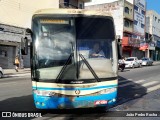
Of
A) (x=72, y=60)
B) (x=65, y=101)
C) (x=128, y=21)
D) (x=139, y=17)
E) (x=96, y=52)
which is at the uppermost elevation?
(x=139, y=17)

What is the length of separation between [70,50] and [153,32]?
63.9 m

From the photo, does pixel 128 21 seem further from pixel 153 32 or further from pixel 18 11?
pixel 18 11

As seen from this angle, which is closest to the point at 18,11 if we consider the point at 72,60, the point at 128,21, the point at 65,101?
the point at 72,60

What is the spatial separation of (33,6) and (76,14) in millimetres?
24898

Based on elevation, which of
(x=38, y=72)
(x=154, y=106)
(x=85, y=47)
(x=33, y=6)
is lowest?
(x=154, y=106)

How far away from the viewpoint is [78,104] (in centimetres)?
709

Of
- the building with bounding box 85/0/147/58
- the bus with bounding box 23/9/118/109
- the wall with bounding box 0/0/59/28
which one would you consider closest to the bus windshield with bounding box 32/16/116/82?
the bus with bounding box 23/9/118/109

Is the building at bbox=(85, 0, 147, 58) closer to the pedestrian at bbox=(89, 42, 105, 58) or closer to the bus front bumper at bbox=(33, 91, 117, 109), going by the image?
the pedestrian at bbox=(89, 42, 105, 58)

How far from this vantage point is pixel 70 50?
7336 mm

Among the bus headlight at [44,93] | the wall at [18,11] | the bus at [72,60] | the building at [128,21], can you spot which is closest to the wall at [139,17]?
the building at [128,21]

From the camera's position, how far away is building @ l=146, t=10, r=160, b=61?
66025 mm

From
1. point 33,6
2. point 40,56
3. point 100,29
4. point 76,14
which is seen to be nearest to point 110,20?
point 100,29

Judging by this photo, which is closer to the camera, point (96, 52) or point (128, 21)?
point (96, 52)

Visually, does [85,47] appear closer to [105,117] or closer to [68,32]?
[68,32]
